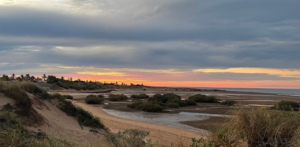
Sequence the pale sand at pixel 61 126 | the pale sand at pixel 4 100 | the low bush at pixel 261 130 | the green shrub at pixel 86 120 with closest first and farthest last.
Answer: the low bush at pixel 261 130 < the pale sand at pixel 61 126 < the pale sand at pixel 4 100 < the green shrub at pixel 86 120

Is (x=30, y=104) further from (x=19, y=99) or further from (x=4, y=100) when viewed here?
(x=4, y=100)

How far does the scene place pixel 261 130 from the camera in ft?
22.6

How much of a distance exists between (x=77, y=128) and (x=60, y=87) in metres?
71.2

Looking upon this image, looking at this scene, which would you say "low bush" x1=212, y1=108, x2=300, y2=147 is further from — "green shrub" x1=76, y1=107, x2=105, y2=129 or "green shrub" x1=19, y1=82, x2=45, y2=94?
"green shrub" x1=19, y1=82, x2=45, y2=94

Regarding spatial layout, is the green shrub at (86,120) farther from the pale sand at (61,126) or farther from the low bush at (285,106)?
the low bush at (285,106)

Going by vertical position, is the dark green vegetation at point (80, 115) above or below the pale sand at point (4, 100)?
below

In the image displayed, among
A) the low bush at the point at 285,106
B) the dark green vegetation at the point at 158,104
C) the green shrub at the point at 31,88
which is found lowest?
the dark green vegetation at the point at 158,104

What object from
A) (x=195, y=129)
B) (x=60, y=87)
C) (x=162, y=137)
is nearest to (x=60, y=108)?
(x=162, y=137)

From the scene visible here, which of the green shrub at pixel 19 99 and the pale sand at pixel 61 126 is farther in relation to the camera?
the green shrub at pixel 19 99

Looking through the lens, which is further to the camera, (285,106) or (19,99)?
(285,106)

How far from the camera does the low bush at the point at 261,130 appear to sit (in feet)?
21.8

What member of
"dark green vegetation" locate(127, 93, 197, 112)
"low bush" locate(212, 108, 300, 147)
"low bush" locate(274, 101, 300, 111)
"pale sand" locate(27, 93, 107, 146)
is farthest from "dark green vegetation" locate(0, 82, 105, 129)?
"dark green vegetation" locate(127, 93, 197, 112)

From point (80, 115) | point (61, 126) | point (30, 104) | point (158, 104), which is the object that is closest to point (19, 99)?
point (30, 104)

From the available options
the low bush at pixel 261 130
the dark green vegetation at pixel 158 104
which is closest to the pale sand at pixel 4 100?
the low bush at pixel 261 130
